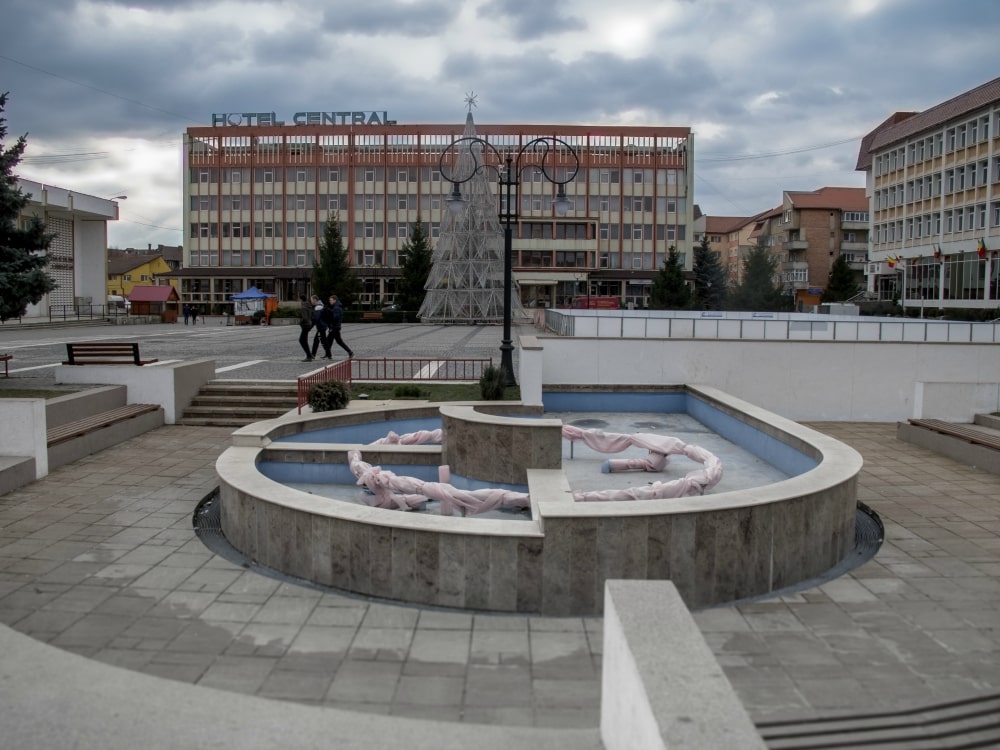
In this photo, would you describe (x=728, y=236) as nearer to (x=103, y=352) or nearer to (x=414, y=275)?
(x=414, y=275)

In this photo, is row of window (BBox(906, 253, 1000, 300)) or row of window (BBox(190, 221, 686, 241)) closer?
row of window (BBox(906, 253, 1000, 300))

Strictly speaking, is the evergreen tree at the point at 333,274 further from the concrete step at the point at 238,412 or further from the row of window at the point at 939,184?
the concrete step at the point at 238,412

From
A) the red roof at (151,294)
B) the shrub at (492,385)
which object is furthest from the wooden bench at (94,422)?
the red roof at (151,294)

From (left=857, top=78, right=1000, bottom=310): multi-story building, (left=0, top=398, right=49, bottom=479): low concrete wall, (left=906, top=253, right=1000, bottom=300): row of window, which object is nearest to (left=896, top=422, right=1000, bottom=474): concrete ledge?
(left=0, top=398, right=49, bottom=479): low concrete wall

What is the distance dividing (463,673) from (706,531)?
2.58 m

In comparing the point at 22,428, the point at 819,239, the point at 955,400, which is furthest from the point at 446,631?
the point at 819,239

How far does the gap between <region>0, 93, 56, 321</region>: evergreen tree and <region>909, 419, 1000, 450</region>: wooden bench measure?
675 inches

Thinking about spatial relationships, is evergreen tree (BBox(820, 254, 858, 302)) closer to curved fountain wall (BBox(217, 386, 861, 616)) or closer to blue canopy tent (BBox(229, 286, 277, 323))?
blue canopy tent (BBox(229, 286, 277, 323))

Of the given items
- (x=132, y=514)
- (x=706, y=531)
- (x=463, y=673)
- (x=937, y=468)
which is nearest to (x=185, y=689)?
(x=463, y=673)

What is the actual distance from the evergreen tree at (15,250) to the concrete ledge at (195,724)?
1387 cm

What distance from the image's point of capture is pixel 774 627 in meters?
6.68

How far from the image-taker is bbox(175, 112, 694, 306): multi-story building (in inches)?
3086

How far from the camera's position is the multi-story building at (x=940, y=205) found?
4972 centimetres

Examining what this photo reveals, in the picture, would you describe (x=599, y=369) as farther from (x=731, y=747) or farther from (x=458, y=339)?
(x=458, y=339)
